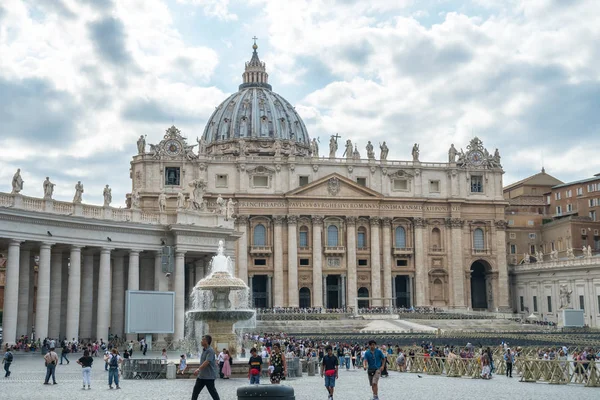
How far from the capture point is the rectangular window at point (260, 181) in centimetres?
9794

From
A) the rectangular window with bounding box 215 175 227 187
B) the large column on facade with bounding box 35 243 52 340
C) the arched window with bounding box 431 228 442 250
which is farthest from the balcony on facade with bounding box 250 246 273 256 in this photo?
the large column on facade with bounding box 35 243 52 340

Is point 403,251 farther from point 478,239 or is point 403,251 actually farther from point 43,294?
point 43,294

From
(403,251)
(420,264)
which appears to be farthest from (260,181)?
(420,264)

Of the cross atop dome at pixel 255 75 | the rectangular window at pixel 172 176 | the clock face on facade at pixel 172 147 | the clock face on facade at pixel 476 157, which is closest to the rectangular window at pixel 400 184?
the clock face on facade at pixel 476 157

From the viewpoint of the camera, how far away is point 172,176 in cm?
9575

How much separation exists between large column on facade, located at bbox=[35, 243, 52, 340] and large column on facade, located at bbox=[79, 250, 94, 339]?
13.5 ft

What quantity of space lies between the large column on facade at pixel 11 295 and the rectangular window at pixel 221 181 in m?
52.3

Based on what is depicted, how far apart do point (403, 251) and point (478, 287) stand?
1454 centimetres

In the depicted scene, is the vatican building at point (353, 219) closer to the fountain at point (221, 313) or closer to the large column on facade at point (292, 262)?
the large column on facade at point (292, 262)

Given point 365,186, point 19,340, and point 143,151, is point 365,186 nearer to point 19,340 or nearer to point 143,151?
point 143,151

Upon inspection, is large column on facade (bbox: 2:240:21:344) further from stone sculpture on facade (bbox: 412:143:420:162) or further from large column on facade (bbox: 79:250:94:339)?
stone sculpture on facade (bbox: 412:143:420:162)

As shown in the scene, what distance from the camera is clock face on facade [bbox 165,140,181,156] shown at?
9631 cm

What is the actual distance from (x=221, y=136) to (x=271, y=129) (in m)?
8.44

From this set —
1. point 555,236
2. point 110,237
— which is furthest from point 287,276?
point 110,237
